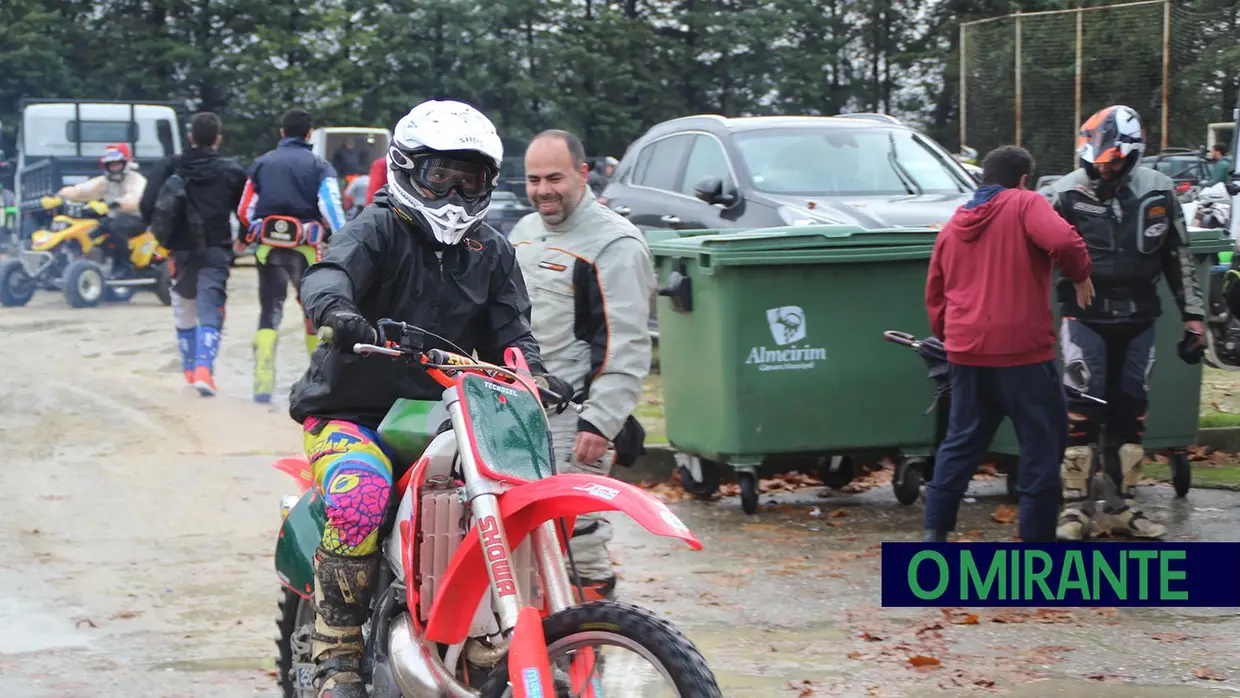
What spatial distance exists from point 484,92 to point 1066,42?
17682 mm

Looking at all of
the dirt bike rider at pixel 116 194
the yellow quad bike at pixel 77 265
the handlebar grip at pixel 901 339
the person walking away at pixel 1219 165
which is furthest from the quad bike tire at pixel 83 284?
the handlebar grip at pixel 901 339

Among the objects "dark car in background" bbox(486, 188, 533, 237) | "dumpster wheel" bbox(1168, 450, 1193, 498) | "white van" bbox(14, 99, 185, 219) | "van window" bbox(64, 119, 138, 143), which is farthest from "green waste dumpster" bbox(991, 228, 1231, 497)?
"van window" bbox(64, 119, 138, 143)

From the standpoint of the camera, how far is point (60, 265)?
19.8 m

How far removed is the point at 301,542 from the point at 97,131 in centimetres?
1974

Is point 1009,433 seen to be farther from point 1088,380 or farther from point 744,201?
point 744,201

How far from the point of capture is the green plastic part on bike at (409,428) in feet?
13.7

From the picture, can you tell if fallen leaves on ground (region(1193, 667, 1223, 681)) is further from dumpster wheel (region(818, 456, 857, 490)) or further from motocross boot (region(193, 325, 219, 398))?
motocross boot (region(193, 325, 219, 398))

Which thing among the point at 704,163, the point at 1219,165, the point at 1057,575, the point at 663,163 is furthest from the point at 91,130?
the point at 1057,575

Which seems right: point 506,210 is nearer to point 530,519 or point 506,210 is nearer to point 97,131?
point 97,131

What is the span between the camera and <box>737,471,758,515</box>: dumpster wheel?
8.26 meters

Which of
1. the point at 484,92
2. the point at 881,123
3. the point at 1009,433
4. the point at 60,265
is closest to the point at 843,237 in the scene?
the point at 1009,433

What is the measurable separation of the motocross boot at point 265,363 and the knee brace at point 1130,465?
6.06 meters

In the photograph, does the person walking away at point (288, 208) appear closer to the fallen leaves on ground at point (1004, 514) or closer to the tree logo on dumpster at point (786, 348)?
the tree logo on dumpster at point (786, 348)

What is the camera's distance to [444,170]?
4.28 metres
